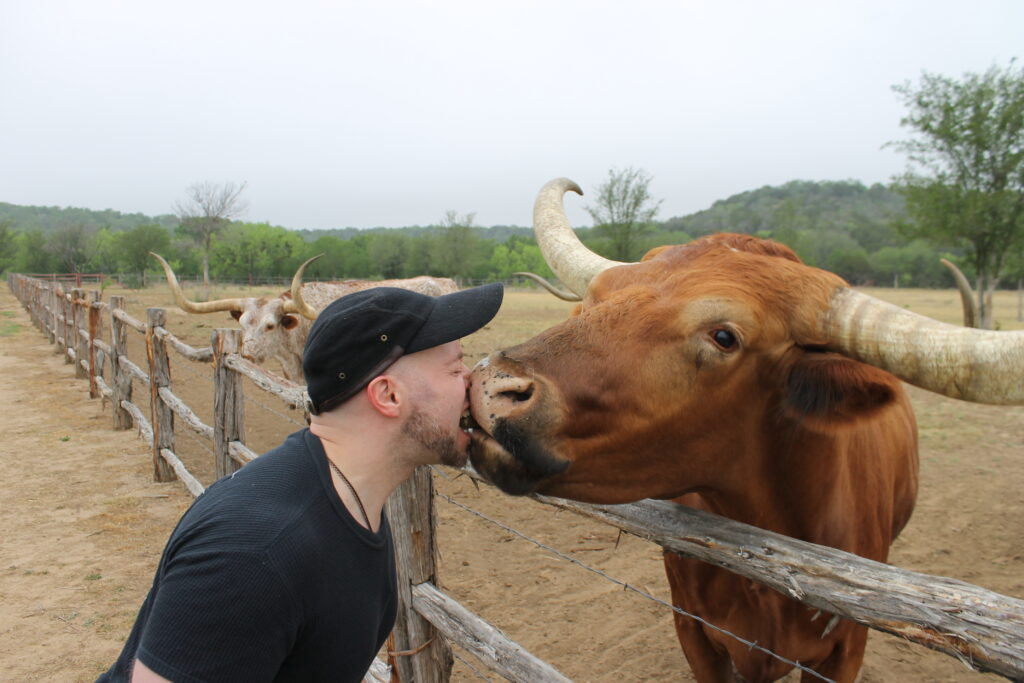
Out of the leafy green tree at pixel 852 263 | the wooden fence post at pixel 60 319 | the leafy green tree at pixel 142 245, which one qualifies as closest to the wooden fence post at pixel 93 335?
the wooden fence post at pixel 60 319

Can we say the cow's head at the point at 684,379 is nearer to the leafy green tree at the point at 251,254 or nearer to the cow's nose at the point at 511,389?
the cow's nose at the point at 511,389

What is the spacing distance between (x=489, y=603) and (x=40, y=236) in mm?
69115

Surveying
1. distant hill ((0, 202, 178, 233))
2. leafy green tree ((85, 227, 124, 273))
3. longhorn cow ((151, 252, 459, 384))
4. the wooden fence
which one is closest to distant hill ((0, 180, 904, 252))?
leafy green tree ((85, 227, 124, 273))

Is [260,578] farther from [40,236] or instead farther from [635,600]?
[40,236]

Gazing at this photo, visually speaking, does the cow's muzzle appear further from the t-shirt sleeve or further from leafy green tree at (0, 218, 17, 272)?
leafy green tree at (0, 218, 17, 272)

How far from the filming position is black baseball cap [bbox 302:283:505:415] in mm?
1570

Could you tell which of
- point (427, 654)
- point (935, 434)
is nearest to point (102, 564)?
point (427, 654)

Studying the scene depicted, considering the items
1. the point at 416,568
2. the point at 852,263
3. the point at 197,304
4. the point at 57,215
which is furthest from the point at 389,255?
the point at 57,215

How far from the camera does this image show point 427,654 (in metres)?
2.91

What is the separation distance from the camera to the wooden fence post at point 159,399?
23.4ft

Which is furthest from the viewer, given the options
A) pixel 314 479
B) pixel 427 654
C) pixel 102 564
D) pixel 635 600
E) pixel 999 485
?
pixel 999 485

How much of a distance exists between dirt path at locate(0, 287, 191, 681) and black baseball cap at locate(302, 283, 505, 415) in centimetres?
380

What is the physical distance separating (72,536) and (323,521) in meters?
5.88

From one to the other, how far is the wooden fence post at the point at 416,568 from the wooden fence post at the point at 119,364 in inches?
302
